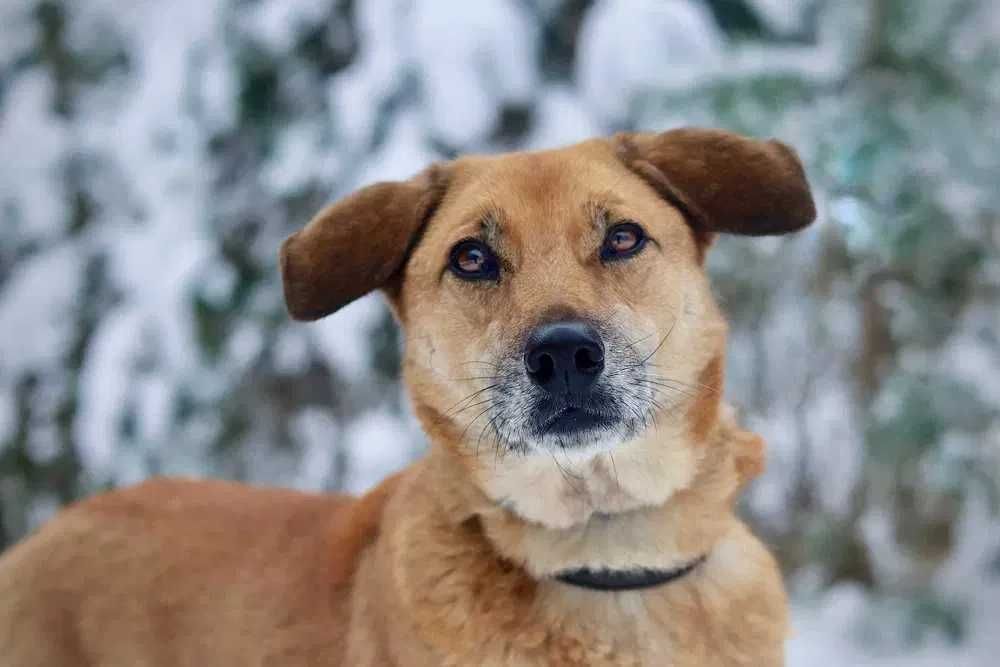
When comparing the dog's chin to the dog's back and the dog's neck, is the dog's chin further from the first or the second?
the dog's back

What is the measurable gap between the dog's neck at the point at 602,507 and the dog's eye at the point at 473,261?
0.42m

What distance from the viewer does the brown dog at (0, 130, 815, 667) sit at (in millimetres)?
1863

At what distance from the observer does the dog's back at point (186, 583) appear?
2.19m

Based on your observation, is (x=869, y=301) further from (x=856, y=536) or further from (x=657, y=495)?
(x=657, y=495)

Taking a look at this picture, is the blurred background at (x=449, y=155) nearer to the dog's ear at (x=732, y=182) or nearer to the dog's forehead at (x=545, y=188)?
the dog's ear at (x=732, y=182)

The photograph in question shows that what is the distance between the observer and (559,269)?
1.97m

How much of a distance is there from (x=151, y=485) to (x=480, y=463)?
1.17m

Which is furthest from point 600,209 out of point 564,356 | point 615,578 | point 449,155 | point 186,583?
point 449,155

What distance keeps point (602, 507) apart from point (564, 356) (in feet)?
1.31

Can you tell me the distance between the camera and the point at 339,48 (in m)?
4.27

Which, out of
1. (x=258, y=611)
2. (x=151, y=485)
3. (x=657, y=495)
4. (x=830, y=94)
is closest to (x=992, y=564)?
(x=830, y=94)

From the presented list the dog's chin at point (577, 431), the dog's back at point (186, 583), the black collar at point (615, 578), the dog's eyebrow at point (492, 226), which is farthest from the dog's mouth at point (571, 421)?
the dog's back at point (186, 583)

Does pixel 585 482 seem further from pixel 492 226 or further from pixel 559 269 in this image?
pixel 492 226

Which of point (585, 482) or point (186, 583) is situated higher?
point (585, 482)
